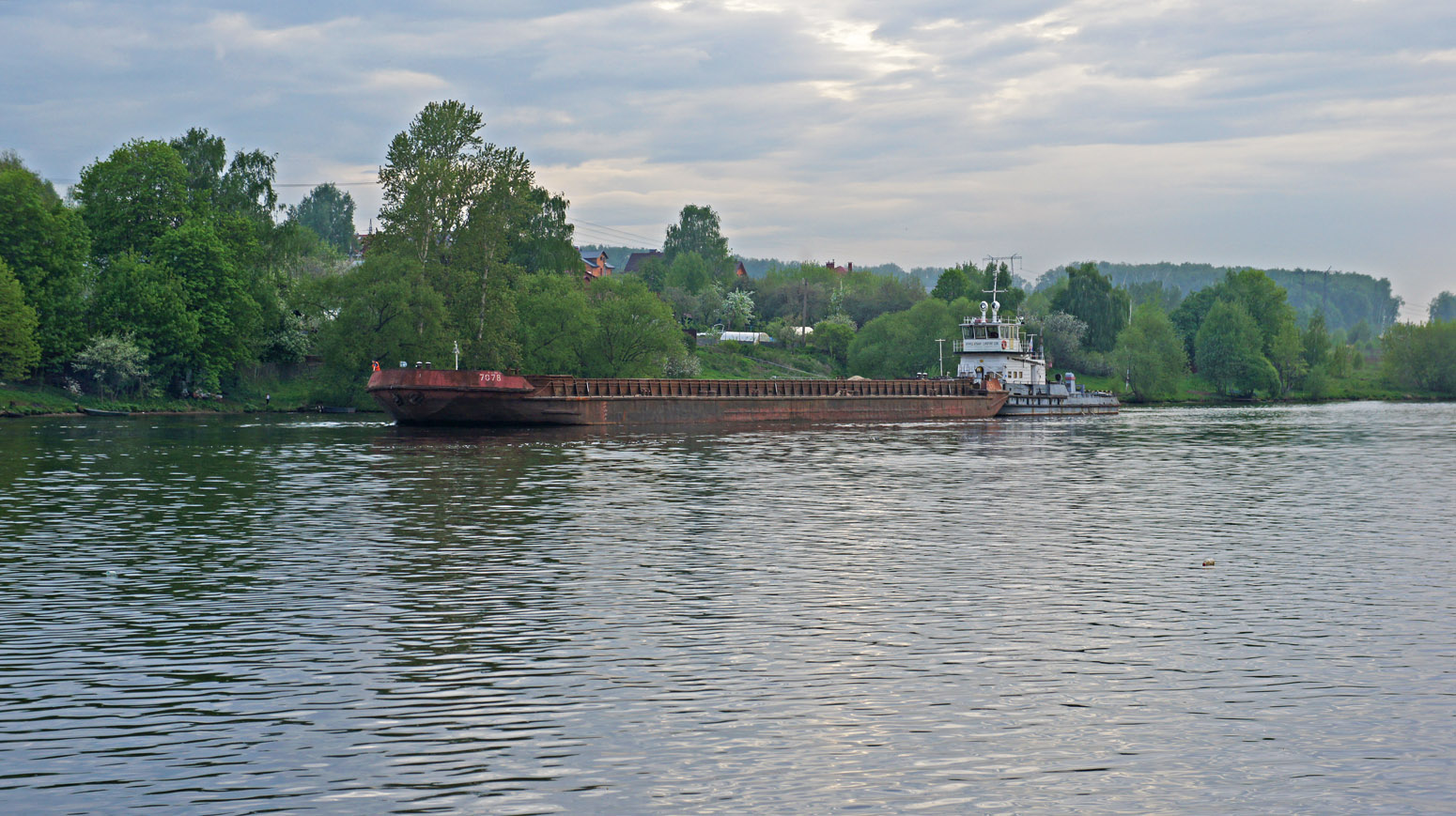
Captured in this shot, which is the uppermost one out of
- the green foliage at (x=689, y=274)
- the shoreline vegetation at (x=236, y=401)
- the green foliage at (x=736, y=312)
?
the green foliage at (x=689, y=274)

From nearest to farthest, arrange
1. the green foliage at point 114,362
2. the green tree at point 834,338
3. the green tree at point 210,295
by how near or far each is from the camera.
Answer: the green foliage at point 114,362
the green tree at point 210,295
the green tree at point 834,338

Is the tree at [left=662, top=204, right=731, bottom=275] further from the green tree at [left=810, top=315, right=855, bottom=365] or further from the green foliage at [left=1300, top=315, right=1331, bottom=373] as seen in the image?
the green foliage at [left=1300, top=315, right=1331, bottom=373]

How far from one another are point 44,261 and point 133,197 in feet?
29.2

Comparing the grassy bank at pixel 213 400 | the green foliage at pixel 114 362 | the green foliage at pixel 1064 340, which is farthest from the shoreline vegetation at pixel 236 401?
the green foliage at pixel 1064 340

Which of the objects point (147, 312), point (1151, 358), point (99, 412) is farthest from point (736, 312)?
point (99, 412)

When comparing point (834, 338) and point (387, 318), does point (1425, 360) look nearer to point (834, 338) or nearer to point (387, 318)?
point (834, 338)

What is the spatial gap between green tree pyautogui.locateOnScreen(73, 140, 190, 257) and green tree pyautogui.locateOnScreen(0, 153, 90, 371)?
14.4ft

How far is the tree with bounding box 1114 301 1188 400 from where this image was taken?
140250mm

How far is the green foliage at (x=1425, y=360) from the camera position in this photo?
165 meters

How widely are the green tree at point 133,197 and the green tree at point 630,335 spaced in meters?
34.2

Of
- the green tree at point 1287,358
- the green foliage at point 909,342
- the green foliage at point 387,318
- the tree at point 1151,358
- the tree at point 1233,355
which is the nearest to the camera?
the green foliage at point 387,318

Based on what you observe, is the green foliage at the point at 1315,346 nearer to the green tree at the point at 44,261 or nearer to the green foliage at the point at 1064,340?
the green foliage at the point at 1064,340

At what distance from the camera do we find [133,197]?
9088 cm

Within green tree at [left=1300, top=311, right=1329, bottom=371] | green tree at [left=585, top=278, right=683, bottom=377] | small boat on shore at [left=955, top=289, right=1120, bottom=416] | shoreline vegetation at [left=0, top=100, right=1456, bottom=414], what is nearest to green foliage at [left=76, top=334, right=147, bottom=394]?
shoreline vegetation at [left=0, top=100, right=1456, bottom=414]
